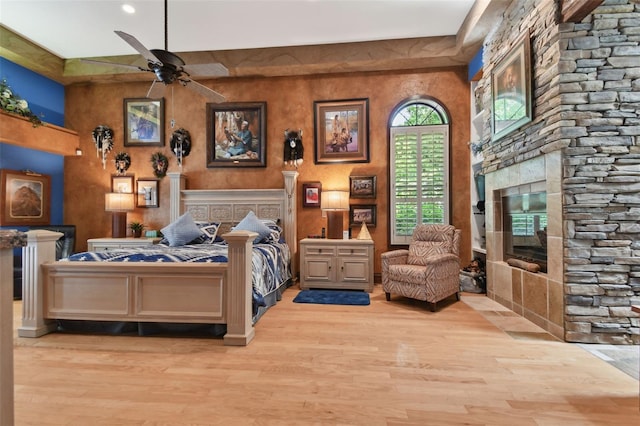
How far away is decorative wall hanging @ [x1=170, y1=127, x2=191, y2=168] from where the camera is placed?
545cm

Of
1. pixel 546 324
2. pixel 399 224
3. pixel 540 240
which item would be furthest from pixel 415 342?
pixel 399 224

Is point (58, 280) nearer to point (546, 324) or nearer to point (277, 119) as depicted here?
point (277, 119)

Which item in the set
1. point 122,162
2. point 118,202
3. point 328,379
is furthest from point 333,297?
point 122,162

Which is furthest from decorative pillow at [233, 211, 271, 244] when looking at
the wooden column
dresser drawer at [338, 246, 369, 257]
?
the wooden column

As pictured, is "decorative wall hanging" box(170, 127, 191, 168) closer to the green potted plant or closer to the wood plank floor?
the green potted plant

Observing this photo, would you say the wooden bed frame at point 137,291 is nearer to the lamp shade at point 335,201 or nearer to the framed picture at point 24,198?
the lamp shade at point 335,201

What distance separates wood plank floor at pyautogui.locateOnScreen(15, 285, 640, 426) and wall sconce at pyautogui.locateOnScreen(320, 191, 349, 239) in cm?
197

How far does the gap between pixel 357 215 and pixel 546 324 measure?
2912 millimetres

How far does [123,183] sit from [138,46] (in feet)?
12.3

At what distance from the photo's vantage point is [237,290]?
264cm

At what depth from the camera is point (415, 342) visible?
2.68 meters

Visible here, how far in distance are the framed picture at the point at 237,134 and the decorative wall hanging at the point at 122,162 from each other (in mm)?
1534

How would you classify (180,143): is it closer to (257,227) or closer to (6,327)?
(257,227)

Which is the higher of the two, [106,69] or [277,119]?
[106,69]
